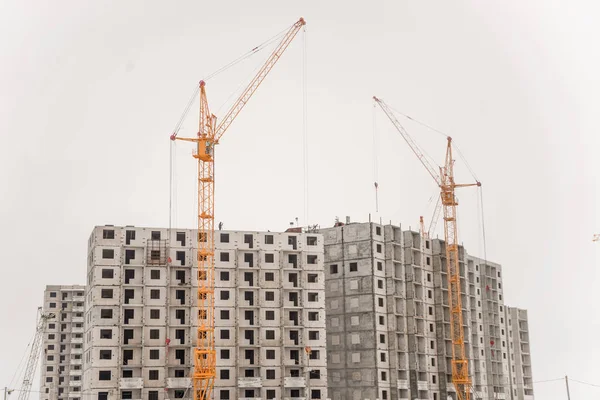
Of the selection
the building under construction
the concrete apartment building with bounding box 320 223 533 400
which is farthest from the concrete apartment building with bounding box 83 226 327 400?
the concrete apartment building with bounding box 320 223 533 400

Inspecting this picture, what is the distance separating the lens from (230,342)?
128m

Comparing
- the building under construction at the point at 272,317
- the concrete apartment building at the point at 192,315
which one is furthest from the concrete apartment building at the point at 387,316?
the concrete apartment building at the point at 192,315

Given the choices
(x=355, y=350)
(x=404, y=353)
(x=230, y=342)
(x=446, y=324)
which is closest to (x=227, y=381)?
(x=230, y=342)

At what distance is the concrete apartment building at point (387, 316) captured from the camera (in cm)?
14288

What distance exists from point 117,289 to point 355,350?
138 ft

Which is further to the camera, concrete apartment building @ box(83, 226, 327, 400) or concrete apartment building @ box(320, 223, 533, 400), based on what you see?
concrete apartment building @ box(320, 223, 533, 400)

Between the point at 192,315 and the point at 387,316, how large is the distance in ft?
120

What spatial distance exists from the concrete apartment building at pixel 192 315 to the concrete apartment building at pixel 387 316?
39.3 ft

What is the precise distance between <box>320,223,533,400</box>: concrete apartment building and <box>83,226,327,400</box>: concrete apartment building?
11983 mm

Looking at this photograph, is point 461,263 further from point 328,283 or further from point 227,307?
point 227,307

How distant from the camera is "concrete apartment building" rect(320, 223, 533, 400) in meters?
143

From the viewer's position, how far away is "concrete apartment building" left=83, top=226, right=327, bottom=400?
122812 mm

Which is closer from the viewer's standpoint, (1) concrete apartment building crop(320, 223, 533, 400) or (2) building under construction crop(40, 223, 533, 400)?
(2) building under construction crop(40, 223, 533, 400)

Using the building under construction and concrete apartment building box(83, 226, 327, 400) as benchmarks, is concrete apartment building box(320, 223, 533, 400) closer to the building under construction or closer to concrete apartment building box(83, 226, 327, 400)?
the building under construction
